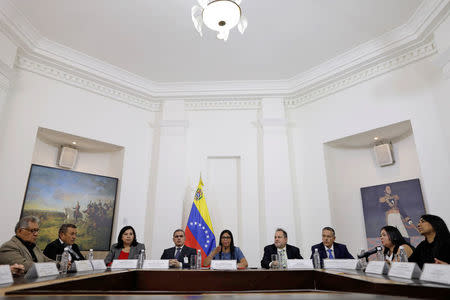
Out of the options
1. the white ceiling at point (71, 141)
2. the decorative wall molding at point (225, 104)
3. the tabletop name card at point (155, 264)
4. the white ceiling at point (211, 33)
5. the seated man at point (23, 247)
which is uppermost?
the white ceiling at point (211, 33)

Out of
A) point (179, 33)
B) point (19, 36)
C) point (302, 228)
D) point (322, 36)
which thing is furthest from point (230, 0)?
point (302, 228)

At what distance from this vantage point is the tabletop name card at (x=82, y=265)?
2582 millimetres

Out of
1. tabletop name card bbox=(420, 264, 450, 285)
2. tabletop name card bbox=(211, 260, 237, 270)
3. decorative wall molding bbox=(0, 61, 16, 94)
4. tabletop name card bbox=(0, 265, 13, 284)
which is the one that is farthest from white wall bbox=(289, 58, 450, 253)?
decorative wall molding bbox=(0, 61, 16, 94)

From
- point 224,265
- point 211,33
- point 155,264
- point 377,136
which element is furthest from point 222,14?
point 377,136

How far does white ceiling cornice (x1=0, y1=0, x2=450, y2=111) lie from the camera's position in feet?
14.4

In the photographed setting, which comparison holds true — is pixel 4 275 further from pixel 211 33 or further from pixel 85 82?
pixel 85 82

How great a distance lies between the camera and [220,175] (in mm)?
5820

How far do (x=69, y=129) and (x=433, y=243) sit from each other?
16.9 feet

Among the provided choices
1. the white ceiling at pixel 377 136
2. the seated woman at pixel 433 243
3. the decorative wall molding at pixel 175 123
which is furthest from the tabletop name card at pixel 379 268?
the decorative wall molding at pixel 175 123

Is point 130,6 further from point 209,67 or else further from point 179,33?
point 209,67

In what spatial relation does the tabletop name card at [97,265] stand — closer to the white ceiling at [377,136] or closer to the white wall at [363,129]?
the white wall at [363,129]

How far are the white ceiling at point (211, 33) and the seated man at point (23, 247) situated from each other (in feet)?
9.91

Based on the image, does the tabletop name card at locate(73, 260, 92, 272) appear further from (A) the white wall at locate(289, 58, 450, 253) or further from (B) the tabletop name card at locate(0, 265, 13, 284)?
(A) the white wall at locate(289, 58, 450, 253)

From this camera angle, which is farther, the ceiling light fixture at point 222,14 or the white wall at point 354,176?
the white wall at point 354,176
